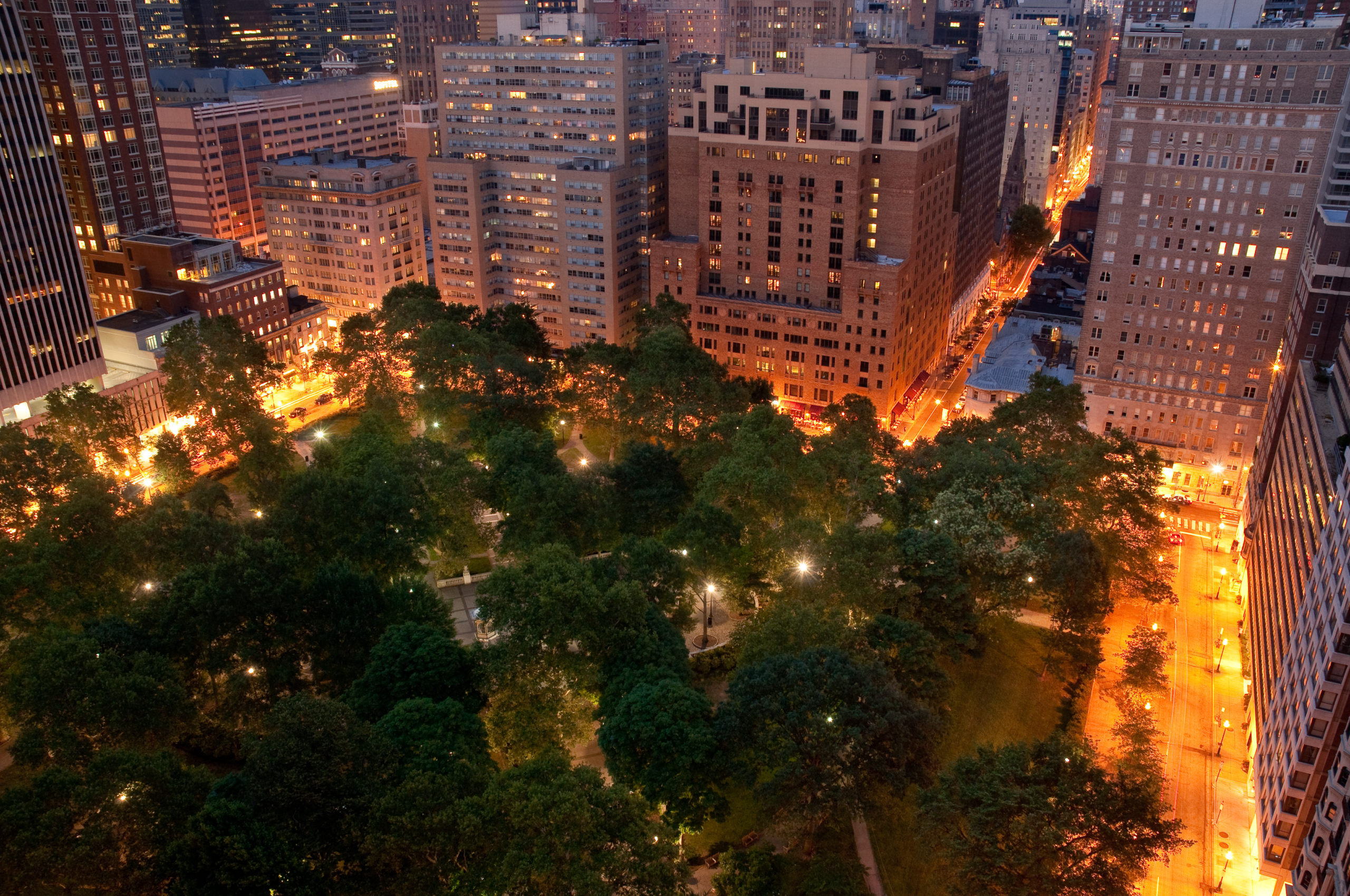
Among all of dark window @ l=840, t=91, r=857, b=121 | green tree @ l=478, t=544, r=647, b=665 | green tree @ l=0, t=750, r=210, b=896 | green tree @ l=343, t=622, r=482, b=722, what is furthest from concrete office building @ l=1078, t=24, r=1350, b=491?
green tree @ l=0, t=750, r=210, b=896

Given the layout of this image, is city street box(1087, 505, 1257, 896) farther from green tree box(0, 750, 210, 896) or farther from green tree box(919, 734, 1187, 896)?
green tree box(0, 750, 210, 896)

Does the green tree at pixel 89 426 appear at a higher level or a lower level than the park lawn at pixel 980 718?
higher

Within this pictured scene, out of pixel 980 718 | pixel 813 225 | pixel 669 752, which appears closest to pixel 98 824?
pixel 669 752

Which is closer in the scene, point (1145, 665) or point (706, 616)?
point (1145, 665)

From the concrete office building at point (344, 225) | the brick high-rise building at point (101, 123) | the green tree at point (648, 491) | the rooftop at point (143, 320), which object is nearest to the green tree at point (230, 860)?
the green tree at point (648, 491)

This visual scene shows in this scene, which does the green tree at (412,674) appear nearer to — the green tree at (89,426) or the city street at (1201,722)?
the city street at (1201,722)

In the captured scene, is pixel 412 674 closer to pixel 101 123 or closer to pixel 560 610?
pixel 560 610
